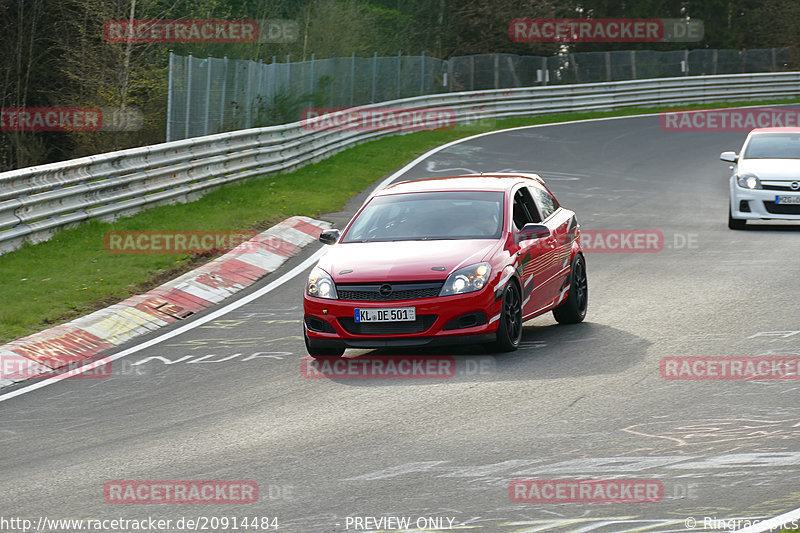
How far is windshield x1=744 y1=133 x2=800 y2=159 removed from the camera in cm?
2009

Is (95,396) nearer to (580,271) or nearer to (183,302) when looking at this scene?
(183,302)

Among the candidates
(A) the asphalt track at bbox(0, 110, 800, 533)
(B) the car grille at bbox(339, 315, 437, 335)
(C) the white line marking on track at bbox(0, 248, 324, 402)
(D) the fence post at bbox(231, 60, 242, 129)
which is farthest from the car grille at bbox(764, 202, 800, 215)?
(D) the fence post at bbox(231, 60, 242, 129)

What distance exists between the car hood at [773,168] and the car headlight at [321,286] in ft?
36.4

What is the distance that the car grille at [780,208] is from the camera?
62.2 feet

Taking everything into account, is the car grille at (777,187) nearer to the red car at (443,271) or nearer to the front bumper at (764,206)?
the front bumper at (764,206)

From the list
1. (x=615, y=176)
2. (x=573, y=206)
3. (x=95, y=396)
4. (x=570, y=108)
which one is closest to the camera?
(x=95, y=396)

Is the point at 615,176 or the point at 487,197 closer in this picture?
the point at 487,197

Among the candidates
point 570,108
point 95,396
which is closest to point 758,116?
point 570,108

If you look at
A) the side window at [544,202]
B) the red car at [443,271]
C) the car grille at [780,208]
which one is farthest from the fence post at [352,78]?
the red car at [443,271]

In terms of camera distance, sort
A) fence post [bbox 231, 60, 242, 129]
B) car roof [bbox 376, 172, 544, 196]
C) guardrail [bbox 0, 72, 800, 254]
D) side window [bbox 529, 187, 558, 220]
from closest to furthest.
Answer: car roof [bbox 376, 172, 544, 196], side window [bbox 529, 187, 558, 220], guardrail [bbox 0, 72, 800, 254], fence post [bbox 231, 60, 242, 129]

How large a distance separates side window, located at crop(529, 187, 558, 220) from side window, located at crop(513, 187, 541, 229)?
0.50ft

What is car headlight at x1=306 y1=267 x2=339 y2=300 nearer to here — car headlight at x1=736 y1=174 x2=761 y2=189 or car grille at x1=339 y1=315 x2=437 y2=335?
car grille at x1=339 y1=315 x2=437 y2=335

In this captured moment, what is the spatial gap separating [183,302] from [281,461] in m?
6.71

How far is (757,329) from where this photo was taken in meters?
11.0
